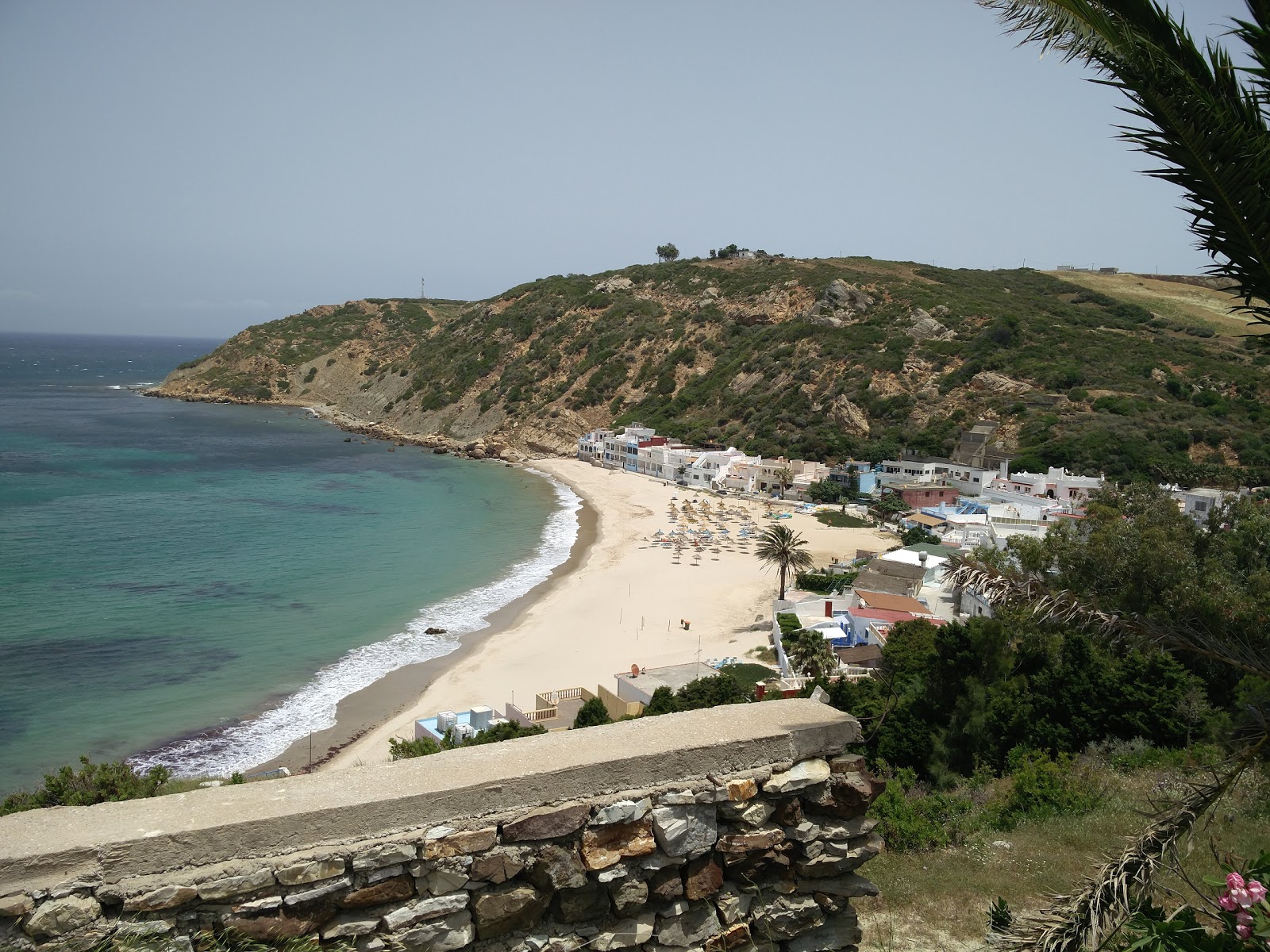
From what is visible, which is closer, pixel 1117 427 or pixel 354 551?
pixel 354 551

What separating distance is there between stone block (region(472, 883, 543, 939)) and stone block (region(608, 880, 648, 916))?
295 mm

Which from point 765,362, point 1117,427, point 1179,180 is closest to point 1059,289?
point 765,362

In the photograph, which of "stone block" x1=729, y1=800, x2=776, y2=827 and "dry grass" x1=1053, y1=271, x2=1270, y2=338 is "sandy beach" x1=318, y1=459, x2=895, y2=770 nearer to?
"stone block" x1=729, y1=800, x2=776, y2=827

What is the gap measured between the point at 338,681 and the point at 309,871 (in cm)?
1974

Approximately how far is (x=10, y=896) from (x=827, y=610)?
23.0 meters

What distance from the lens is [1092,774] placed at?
9391 mm

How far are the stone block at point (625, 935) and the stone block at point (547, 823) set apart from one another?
0.53 meters

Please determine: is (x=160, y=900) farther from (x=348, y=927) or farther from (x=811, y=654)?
(x=811, y=654)

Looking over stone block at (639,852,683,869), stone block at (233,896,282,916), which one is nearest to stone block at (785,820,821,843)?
stone block at (639,852,683,869)

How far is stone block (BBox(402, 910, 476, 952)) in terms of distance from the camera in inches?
139

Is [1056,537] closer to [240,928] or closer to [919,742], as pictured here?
[919,742]

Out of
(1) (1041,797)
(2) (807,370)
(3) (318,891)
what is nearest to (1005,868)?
(1) (1041,797)

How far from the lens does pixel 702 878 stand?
393 centimetres

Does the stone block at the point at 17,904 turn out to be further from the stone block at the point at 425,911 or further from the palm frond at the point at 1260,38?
the palm frond at the point at 1260,38
